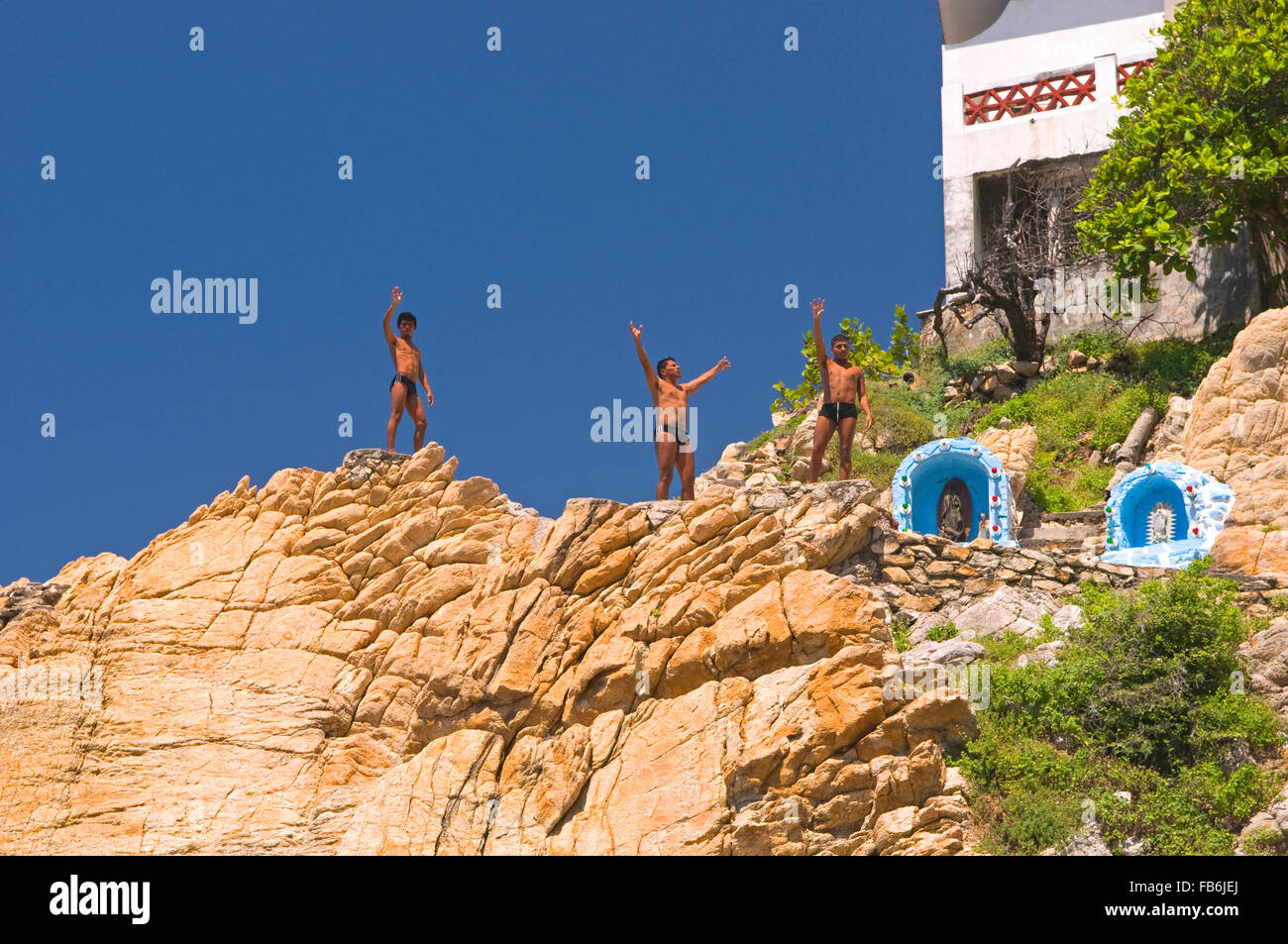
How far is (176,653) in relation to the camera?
620 inches

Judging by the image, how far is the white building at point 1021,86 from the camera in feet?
97.9

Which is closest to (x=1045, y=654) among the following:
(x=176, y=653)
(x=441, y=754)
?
(x=441, y=754)

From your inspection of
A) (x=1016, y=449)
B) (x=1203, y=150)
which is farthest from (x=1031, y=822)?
(x=1203, y=150)

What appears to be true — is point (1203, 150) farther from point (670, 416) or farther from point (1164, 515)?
point (670, 416)

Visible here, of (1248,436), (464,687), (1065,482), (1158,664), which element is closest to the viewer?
(1158,664)

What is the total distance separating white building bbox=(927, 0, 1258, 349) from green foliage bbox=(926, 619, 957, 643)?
44.4 feet

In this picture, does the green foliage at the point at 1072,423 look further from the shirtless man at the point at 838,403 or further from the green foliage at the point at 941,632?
the green foliage at the point at 941,632

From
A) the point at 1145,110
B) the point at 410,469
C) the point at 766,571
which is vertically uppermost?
the point at 1145,110

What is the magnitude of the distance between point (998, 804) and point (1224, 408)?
9.60m

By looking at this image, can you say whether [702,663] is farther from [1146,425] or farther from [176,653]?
[1146,425]

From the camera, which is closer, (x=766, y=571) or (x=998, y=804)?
(x=998, y=804)

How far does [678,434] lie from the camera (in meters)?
18.0

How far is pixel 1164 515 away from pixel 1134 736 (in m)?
5.30

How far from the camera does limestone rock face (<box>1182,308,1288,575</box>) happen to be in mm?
17953
